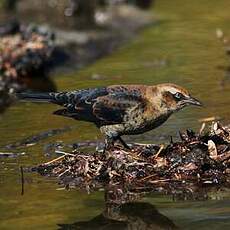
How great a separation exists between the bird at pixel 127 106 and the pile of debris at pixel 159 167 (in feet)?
0.66

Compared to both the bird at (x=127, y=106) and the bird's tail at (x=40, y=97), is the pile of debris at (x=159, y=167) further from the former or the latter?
the bird's tail at (x=40, y=97)

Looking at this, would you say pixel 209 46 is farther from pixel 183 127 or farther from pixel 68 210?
pixel 68 210

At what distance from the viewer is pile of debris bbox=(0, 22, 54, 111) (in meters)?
13.0

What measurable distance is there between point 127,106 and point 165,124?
1.61 m

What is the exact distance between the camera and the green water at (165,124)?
659cm

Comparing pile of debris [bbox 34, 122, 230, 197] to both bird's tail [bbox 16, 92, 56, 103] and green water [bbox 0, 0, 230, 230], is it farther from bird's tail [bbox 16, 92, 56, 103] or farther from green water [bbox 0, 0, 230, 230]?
bird's tail [bbox 16, 92, 56, 103]

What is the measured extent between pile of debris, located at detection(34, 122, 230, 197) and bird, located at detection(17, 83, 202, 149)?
0.20 metres

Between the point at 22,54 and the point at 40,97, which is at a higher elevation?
the point at 40,97

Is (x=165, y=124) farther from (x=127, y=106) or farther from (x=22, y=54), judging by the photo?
(x=22, y=54)

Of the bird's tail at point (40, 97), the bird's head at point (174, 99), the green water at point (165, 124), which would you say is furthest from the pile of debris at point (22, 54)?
the bird's head at point (174, 99)

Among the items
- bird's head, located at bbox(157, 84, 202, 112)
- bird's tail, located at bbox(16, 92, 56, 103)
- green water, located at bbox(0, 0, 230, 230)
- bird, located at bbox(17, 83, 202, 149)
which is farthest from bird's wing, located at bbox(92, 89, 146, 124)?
green water, located at bbox(0, 0, 230, 230)

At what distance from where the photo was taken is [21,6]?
18953 mm

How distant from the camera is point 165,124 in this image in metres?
9.10

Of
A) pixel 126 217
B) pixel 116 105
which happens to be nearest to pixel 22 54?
pixel 116 105
